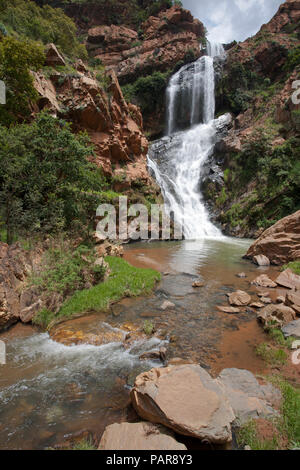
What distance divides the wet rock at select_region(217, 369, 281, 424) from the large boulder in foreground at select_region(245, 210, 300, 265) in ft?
27.3

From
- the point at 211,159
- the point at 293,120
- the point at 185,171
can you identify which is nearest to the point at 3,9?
the point at 185,171

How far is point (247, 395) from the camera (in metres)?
2.98

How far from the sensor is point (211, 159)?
2786cm

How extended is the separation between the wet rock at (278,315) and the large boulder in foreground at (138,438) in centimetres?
353

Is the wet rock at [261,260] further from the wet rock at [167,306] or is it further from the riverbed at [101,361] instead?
the wet rock at [167,306]

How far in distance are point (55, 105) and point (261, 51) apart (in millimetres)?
32769

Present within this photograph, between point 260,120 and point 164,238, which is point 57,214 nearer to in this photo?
point 164,238

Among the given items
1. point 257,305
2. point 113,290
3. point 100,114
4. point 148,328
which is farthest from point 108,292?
point 100,114

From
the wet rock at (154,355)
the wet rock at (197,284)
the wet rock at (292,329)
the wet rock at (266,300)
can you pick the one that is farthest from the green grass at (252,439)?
the wet rock at (197,284)

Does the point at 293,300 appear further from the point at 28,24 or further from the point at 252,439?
the point at 28,24

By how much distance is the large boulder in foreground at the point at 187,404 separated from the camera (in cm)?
233

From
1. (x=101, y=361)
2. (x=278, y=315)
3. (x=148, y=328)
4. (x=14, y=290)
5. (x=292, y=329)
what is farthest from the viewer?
(x=14, y=290)

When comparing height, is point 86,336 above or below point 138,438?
below

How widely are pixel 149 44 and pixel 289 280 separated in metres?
48.4
